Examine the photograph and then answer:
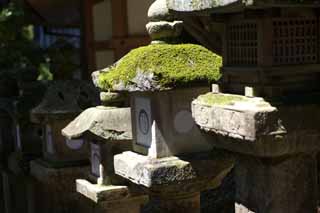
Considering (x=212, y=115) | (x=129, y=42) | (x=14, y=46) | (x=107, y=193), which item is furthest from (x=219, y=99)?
(x=14, y=46)

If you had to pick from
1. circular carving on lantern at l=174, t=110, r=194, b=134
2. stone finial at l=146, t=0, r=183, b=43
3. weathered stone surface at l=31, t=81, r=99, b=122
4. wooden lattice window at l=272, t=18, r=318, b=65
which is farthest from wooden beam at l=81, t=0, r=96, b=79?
wooden lattice window at l=272, t=18, r=318, b=65

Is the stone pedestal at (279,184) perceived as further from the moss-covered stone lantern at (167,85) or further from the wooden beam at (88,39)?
the wooden beam at (88,39)

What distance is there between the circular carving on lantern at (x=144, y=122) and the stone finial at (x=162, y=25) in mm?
610

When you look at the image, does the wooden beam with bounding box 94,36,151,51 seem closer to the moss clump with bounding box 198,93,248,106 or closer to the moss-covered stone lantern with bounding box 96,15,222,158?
the moss-covered stone lantern with bounding box 96,15,222,158

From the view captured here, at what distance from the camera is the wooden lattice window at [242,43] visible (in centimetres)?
415

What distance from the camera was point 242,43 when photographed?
4.29 meters

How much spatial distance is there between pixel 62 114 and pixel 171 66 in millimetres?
2695

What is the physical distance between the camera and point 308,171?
428cm

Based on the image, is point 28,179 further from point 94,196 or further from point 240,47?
point 240,47

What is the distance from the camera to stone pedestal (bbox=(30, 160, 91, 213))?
714 cm

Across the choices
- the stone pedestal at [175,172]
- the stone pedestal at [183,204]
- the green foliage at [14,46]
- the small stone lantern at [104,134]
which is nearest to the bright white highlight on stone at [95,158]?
the small stone lantern at [104,134]

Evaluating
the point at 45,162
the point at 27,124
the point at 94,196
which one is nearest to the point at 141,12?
the point at 27,124

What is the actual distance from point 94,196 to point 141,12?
188 inches

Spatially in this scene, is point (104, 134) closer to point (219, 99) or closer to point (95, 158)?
point (95, 158)
